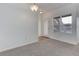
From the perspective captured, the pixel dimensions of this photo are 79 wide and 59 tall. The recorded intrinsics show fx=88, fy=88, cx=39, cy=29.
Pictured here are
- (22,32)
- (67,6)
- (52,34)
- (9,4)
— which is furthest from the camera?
(52,34)

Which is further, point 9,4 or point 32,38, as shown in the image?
point 32,38

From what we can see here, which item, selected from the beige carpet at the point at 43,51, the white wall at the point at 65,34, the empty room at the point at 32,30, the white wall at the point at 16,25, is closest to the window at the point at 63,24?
the empty room at the point at 32,30

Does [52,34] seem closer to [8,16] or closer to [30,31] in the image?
[30,31]

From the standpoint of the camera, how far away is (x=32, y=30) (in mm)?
6031

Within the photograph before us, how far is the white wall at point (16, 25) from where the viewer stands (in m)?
4.24

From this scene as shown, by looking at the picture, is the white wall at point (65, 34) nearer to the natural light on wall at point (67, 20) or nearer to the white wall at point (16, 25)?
the natural light on wall at point (67, 20)

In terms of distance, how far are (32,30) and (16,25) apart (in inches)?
56.1

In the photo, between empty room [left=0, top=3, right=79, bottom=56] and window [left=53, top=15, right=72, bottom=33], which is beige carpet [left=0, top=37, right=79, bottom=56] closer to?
empty room [left=0, top=3, right=79, bottom=56]

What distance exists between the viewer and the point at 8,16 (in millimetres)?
4410

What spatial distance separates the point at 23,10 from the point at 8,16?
4.06 feet

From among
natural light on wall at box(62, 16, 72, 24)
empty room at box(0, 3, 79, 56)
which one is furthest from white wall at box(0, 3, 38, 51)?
natural light on wall at box(62, 16, 72, 24)

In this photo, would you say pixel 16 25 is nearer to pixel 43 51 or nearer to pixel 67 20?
pixel 43 51

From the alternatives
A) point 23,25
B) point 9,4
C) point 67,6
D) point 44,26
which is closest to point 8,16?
point 9,4

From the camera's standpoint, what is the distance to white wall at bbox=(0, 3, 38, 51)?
13.9 ft
